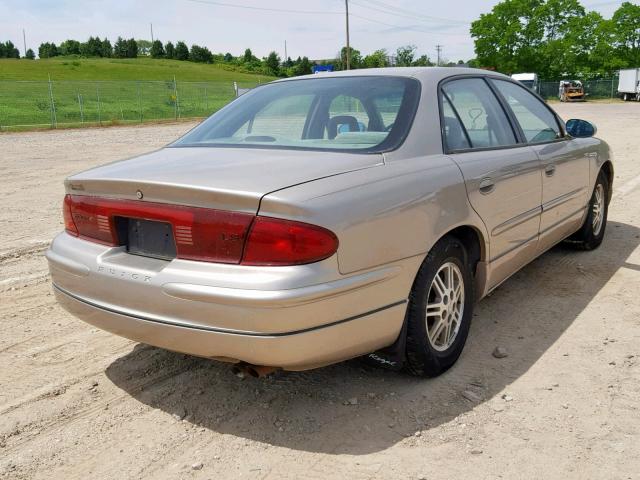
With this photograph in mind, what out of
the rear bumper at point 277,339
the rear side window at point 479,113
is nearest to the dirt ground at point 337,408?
the rear bumper at point 277,339

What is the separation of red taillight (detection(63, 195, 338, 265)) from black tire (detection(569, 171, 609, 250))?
146 inches

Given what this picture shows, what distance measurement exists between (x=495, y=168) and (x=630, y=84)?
187 feet

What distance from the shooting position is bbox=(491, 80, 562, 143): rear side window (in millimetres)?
4285

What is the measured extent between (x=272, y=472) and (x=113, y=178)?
57.0 inches

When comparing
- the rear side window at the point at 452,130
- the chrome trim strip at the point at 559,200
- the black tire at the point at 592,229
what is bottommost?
the black tire at the point at 592,229

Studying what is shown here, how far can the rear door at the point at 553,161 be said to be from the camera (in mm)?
4277

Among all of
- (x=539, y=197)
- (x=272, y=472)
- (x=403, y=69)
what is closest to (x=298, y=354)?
(x=272, y=472)

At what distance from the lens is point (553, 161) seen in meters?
4.39

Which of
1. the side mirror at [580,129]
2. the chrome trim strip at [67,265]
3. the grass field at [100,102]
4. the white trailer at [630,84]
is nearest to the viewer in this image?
the chrome trim strip at [67,265]

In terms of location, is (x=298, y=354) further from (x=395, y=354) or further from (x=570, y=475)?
(x=570, y=475)

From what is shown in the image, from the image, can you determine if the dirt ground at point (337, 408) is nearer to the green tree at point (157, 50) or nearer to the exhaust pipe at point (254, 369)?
the exhaust pipe at point (254, 369)

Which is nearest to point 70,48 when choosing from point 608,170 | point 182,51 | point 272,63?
point 182,51

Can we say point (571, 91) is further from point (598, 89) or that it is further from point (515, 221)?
point (515, 221)

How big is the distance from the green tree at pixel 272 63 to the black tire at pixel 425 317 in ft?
348
